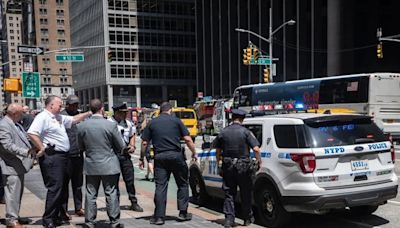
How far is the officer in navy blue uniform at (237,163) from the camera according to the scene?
6.84 meters

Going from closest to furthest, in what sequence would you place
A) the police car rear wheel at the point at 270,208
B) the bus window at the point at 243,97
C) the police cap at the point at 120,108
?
the police car rear wheel at the point at 270,208
the police cap at the point at 120,108
the bus window at the point at 243,97

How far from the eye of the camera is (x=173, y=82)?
8956 centimetres

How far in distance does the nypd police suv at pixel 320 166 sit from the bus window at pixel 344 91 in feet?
57.3

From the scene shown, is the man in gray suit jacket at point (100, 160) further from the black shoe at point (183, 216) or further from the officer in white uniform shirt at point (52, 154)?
the black shoe at point (183, 216)

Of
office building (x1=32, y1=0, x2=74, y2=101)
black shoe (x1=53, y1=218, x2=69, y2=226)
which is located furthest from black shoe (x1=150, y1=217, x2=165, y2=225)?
office building (x1=32, y1=0, x2=74, y2=101)

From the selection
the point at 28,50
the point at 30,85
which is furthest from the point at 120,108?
the point at 30,85

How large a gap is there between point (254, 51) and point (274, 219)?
31134 millimetres

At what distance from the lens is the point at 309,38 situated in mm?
53000

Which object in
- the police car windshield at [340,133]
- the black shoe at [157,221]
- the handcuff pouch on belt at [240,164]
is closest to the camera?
the police car windshield at [340,133]

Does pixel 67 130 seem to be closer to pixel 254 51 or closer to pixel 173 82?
pixel 254 51

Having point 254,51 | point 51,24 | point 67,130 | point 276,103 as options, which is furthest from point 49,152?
point 51,24

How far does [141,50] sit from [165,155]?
265ft

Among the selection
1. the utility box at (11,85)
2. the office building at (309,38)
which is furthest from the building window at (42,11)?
the utility box at (11,85)

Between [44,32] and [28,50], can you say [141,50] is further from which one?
[28,50]
